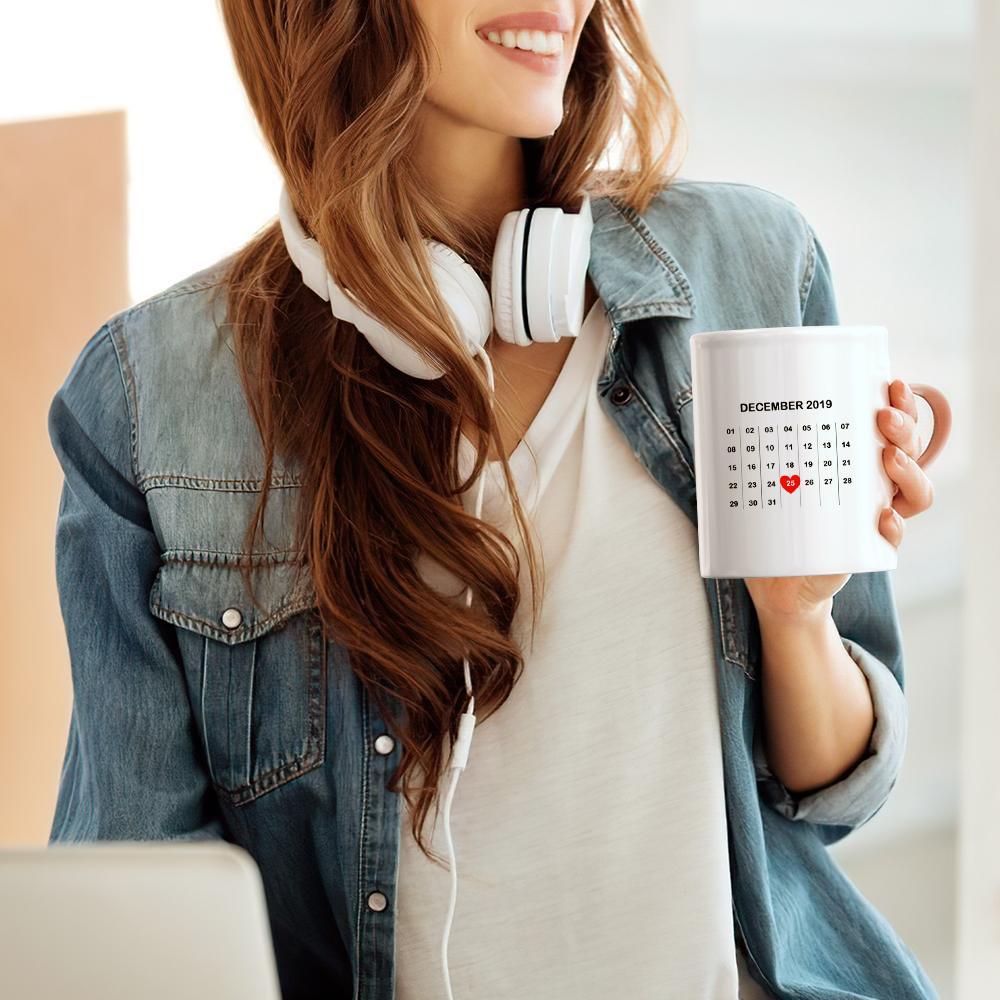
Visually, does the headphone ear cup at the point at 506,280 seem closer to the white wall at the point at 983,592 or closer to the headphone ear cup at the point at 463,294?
the headphone ear cup at the point at 463,294

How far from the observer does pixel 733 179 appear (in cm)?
173

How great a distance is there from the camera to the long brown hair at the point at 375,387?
37.1 inches

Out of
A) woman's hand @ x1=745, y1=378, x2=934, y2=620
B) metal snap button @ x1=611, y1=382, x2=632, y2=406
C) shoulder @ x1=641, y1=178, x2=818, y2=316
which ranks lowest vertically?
woman's hand @ x1=745, y1=378, x2=934, y2=620

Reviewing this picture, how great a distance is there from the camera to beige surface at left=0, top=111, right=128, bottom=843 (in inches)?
63.0

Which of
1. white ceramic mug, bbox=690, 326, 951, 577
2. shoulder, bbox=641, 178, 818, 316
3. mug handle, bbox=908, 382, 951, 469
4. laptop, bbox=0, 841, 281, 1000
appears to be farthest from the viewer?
shoulder, bbox=641, 178, 818, 316

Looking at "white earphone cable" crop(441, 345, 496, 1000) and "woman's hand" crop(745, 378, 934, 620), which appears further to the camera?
"white earphone cable" crop(441, 345, 496, 1000)

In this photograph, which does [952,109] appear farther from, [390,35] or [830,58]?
[390,35]

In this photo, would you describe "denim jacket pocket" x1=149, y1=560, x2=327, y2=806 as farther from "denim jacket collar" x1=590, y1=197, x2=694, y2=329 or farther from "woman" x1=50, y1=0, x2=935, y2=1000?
"denim jacket collar" x1=590, y1=197, x2=694, y2=329

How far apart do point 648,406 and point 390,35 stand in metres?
0.37

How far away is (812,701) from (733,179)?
100 centimetres

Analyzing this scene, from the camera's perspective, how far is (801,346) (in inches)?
28.6

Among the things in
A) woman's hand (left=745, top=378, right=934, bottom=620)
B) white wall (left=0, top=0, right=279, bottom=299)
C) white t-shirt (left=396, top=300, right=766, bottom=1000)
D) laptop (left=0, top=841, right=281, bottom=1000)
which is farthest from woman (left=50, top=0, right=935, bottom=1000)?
white wall (left=0, top=0, right=279, bottom=299)

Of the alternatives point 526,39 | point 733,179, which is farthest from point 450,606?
point 733,179

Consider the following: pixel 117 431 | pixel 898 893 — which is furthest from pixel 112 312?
pixel 898 893
